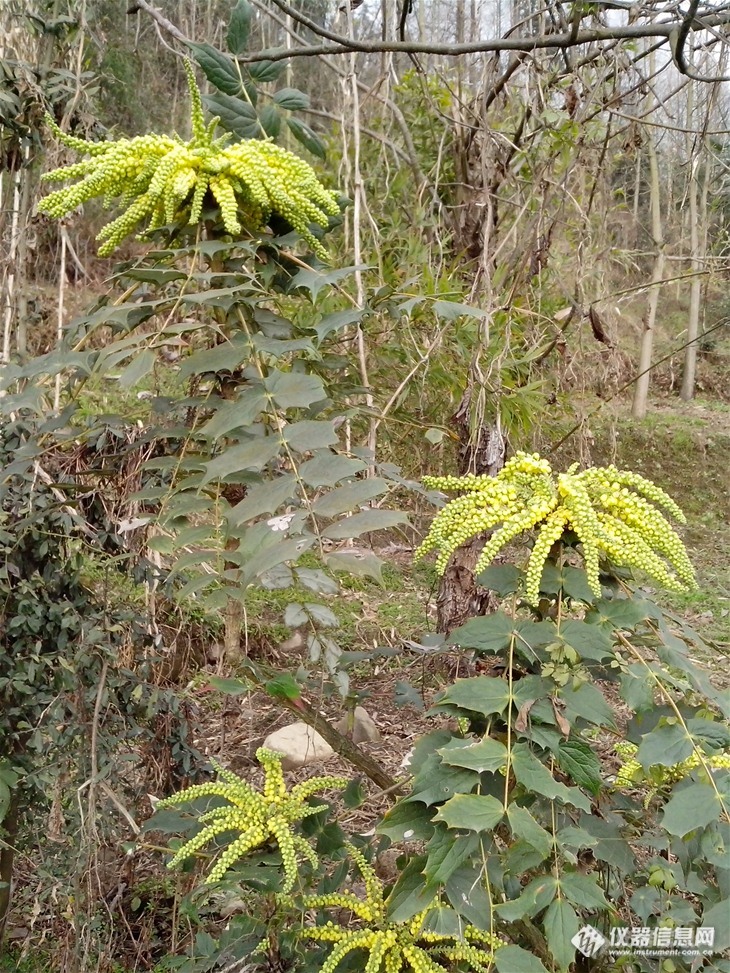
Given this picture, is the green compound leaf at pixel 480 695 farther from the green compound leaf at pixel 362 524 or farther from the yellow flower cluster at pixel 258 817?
the yellow flower cluster at pixel 258 817

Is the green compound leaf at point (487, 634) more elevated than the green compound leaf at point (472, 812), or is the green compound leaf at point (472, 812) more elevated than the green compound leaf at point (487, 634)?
the green compound leaf at point (487, 634)

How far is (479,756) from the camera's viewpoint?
72 cm

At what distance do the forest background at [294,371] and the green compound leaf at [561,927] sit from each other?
320 millimetres

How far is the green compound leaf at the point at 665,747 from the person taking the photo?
0.76 metres

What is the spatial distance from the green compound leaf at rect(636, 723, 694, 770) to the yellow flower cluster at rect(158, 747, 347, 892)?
0.45m

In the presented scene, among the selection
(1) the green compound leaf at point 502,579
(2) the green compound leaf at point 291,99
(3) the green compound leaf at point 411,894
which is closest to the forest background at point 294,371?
(2) the green compound leaf at point 291,99

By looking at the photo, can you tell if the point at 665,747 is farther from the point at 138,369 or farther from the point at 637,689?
the point at 138,369

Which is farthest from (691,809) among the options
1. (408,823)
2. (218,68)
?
(218,68)

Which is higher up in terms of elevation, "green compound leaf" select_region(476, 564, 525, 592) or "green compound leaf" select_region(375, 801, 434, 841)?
"green compound leaf" select_region(476, 564, 525, 592)

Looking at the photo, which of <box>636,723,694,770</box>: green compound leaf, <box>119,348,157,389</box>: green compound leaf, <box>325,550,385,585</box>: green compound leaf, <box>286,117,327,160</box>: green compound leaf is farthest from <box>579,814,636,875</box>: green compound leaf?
<box>286,117,327,160</box>: green compound leaf

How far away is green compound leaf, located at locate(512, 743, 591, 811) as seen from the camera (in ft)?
2.31

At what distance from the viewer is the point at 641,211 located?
9.16 meters

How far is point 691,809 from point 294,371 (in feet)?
2.07

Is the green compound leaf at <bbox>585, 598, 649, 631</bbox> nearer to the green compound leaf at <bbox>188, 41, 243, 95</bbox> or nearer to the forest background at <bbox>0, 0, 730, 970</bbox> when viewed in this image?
the forest background at <bbox>0, 0, 730, 970</bbox>
